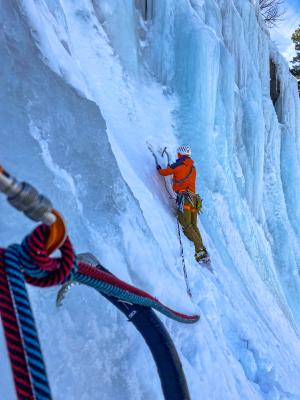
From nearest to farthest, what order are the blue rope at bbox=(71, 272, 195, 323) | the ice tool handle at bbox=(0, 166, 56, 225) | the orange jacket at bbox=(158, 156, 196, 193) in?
1. the ice tool handle at bbox=(0, 166, 56, 225)
2. the blue rope at bbox=(71, 272, 195, 323)
3. the orange jacket at bbox=(158, 156, 196, 193)

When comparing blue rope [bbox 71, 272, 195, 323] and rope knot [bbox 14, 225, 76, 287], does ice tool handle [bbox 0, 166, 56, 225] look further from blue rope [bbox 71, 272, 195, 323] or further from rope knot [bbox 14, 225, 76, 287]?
blue rope [bbox 71, 272, 195, 323]

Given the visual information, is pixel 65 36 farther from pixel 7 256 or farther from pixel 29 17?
pixel 7 256

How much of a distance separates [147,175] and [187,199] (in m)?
0.51

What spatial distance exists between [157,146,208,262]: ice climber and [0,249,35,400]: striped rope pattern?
3540 millimetres

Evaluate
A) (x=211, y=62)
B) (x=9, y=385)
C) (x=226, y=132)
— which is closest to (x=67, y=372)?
(x=9, y=385)

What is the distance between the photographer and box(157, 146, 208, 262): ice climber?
4.53 m

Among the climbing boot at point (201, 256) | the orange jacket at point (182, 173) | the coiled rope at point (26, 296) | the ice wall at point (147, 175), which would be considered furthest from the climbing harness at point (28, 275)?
the orange jacket at point (182, 173)

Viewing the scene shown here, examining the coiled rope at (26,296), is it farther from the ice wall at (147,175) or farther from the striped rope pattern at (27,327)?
the ice wall at (147,175)

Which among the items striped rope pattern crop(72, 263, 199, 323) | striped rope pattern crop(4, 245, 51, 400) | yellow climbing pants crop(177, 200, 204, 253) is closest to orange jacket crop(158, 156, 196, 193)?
yellow climbing pants crop(177, 200, 204, 253)

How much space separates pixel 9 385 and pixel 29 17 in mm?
2319

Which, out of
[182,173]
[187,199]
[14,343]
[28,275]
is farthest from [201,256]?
[14,343]

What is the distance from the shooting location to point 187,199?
15.2 ft

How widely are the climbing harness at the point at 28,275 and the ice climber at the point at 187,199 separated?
339 cm

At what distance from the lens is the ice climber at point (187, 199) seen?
4527mm
